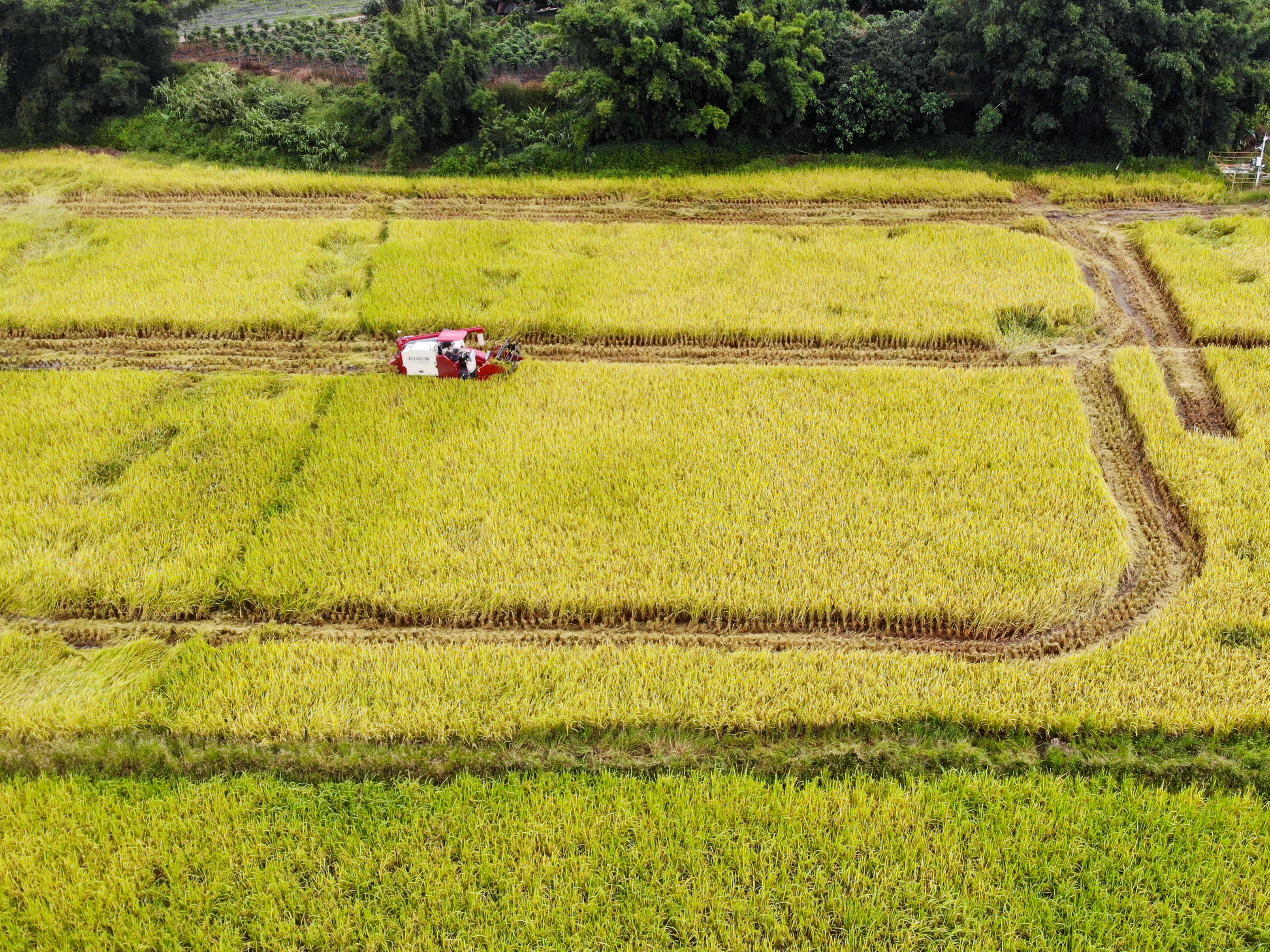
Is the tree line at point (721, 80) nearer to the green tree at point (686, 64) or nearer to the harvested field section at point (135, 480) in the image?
the green tree at point (686, 64)

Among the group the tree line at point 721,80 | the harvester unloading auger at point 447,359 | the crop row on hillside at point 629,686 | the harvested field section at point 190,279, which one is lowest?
the crop row on hillside at point 629,686

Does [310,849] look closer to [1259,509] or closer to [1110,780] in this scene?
[1110,780]

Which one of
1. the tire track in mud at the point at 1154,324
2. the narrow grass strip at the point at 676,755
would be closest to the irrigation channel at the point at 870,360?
the tire track in mud at the point at 1154,324

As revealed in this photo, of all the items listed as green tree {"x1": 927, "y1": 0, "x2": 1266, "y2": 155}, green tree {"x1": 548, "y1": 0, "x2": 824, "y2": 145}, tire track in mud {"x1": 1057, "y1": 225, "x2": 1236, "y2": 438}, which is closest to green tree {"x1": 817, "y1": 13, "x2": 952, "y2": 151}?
green tree {"x1": 548, "y1": 0, "x2": 824, "y2": 145}

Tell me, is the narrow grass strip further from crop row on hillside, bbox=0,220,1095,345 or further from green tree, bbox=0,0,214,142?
green tree, bbox=0,0,214,142

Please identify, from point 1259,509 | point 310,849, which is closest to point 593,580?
point 310,849
